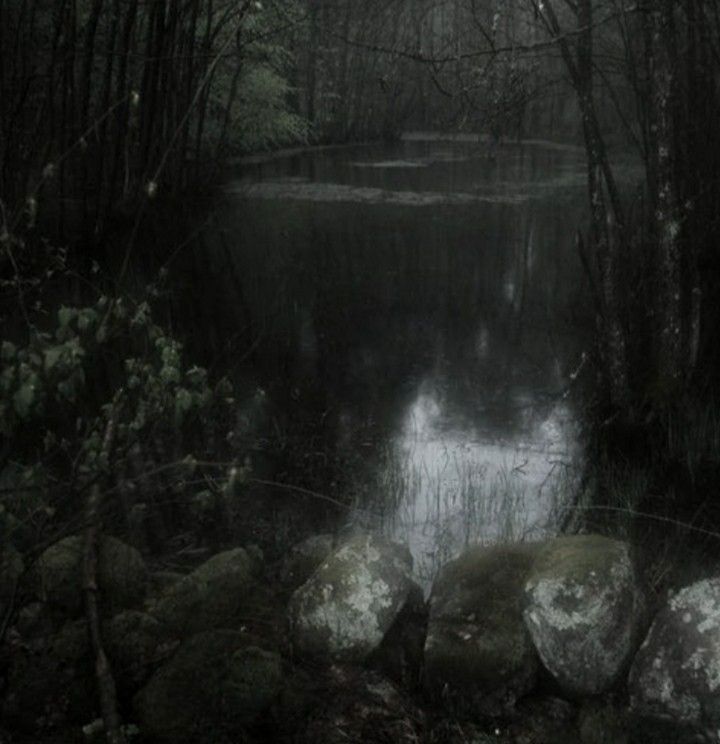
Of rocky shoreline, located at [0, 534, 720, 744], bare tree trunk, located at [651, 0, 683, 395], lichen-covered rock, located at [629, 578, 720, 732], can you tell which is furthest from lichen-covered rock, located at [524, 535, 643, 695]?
bare tree trunk, located at [651, 0, 683, 395]

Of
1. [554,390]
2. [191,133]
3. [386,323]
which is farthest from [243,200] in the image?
[554,390]

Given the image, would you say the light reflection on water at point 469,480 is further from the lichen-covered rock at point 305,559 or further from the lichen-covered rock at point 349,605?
the lichen-covered rock at point 349,605

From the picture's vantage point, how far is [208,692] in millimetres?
3783

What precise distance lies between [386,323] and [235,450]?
4.28m

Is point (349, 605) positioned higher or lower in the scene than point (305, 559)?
higher

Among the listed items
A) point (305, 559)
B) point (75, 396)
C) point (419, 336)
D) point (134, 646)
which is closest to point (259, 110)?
point (419, 336)

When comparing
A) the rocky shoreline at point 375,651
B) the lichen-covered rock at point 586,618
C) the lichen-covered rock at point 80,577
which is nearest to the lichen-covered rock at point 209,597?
the rocky shoreline at point 375,651

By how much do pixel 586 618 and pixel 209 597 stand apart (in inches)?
72.0

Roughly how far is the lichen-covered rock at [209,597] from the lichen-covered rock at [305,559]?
1.10 ft

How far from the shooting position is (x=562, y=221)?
54.9 ft

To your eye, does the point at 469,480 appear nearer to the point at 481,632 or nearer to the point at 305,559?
the point at 305,559

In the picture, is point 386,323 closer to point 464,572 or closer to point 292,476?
point 292,476

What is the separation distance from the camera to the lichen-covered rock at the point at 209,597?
432 centimetres

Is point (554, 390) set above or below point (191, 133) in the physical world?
below
